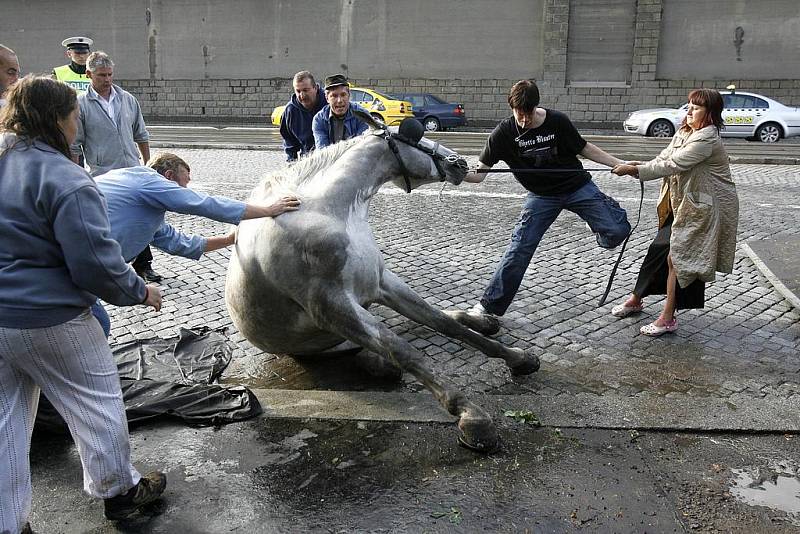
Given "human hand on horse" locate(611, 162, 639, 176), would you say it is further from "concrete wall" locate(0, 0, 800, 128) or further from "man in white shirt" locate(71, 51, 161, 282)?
"concrete wall" locate(0, 0, 800, 128)

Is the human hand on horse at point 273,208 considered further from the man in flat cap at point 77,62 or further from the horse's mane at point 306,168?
the man in flat cap at point 77,62

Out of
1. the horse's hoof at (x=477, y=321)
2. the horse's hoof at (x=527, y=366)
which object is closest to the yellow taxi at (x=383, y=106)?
the horse's hoof at (x=477, y=321)

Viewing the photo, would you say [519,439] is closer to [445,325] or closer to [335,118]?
[445,325]

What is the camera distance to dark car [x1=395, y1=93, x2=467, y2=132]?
85.8ft

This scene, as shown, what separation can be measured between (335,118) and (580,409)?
133 inches

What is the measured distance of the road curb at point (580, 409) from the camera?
12.6ft

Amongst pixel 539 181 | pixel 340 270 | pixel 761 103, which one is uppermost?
pixel 761 103

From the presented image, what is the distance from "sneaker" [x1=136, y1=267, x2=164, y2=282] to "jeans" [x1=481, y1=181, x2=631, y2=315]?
316 centimetres

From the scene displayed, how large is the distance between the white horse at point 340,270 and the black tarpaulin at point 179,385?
41 cm

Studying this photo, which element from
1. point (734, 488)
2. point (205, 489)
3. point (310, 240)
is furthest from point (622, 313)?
point (205, 489)

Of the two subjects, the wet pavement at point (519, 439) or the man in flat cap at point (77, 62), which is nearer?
the wet pavement at point (519, 439)

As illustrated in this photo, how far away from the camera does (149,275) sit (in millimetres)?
6660

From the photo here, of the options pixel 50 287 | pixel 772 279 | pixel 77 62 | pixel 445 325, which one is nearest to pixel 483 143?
pixel 77 62

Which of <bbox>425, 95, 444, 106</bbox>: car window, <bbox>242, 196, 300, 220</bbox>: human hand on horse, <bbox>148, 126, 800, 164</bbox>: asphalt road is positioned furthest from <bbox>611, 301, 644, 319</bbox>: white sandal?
<bbox>425, 95, 444, 106</bbox>: car window
